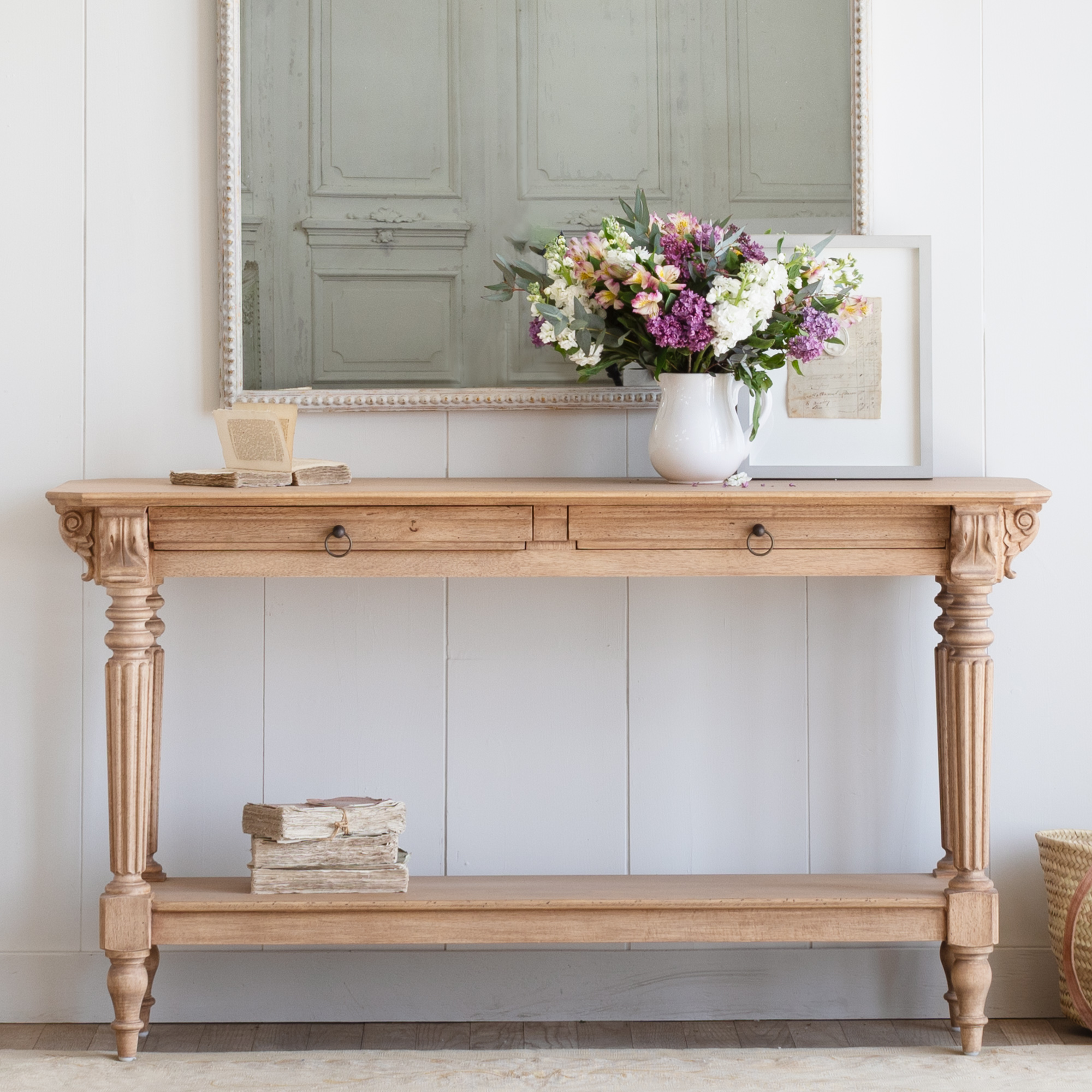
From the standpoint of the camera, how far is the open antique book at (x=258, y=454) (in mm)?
→ 1848

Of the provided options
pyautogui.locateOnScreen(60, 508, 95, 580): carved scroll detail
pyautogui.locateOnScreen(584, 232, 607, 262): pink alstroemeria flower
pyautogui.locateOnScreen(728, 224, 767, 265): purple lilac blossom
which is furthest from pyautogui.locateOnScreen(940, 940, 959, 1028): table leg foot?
pyautogui.locateOnScreen(60, 508, 95, 580): carved scroll detail

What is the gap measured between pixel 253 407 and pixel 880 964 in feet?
5.10

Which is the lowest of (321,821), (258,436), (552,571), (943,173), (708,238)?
(321,821)

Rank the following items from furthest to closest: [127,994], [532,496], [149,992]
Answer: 1. [149,992]
2. [127,994]
3. [532,496]

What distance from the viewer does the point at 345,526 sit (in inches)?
72.1

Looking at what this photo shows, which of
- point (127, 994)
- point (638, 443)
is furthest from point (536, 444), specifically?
point (127, 994)

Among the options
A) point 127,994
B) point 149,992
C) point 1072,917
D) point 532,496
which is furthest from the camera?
point 149,992

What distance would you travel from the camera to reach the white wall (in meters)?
2.16

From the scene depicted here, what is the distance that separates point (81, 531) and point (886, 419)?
1.41m

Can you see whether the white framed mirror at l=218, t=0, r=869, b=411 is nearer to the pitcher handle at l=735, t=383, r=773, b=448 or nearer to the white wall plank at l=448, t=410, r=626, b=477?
the white wall plank at l=448, t=410, r=626, b=477

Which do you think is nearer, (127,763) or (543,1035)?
(127,763)

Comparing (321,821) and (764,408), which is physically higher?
(764,408)

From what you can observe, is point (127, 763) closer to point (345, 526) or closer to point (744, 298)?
point (345, 526)

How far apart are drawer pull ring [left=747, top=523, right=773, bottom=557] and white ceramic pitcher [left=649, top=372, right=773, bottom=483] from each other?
0.16m
